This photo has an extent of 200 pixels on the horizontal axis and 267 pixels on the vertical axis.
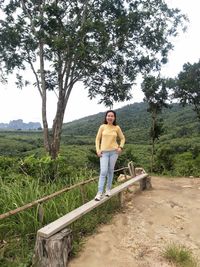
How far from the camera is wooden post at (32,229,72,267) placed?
12.5ft

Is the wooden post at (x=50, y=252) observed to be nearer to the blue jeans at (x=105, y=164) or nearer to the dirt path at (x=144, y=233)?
the dirt path at (x=144, y=233)

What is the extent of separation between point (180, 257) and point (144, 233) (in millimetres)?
1010

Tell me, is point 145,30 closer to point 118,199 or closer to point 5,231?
point 118,199

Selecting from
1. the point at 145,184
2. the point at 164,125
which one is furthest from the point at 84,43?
the point at 164,125

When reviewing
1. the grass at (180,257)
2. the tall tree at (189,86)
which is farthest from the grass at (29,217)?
the tall tree at (189,86)

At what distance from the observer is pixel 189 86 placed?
67.2 feet

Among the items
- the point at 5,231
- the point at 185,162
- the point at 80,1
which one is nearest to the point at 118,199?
the point at 5,231

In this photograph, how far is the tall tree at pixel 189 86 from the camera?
2053 cm

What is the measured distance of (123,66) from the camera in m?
14.9

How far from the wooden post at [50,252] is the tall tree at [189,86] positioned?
17.7 m

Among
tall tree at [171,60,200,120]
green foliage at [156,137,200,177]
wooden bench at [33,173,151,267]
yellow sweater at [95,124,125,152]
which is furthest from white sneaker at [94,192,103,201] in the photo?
tall tree at [171,60,200,120]

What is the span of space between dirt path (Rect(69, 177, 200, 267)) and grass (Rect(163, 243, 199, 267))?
0.38 ft

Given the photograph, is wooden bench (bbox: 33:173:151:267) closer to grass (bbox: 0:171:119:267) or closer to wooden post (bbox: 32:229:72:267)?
wooden post (bbox: 32:229:72:267)

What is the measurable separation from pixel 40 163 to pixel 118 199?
5.51 ft
